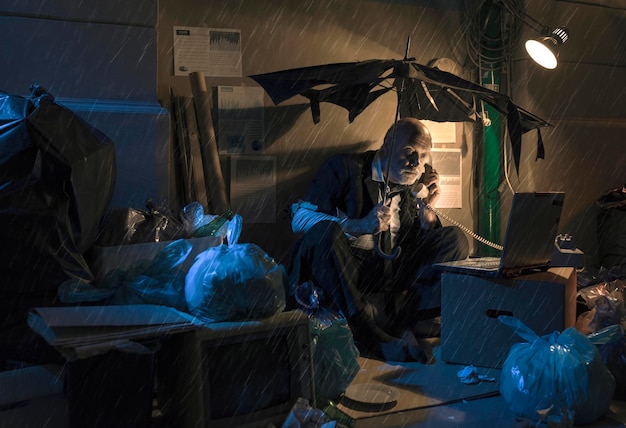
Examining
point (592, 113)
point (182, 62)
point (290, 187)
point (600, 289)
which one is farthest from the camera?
point (592, 113)

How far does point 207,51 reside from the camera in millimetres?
3805

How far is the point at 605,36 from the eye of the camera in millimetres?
5027

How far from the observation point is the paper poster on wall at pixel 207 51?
3750 millimetres

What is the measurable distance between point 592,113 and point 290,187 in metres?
2.63

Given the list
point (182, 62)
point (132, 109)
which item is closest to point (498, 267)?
point (132, 109)

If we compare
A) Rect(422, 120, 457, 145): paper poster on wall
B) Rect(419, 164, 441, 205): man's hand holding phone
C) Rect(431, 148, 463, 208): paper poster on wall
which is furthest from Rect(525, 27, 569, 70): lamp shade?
Rect(419, 164, 441, 205): man's hand holding phone

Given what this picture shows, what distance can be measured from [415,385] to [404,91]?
167 cm

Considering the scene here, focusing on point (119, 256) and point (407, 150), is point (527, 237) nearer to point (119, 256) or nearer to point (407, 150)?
point (407, 150)

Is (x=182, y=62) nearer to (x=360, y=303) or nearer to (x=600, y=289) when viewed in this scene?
(x=360, y=303)

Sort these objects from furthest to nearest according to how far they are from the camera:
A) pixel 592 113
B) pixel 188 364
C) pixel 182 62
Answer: pixel 592 113 < pixel 182 62 < pixel 188 364

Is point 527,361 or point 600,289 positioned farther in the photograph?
point 600,289

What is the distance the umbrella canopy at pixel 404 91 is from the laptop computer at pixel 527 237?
2.22 ft

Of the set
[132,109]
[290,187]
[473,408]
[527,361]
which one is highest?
[132,109]

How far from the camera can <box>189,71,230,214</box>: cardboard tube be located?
12.1 ft
